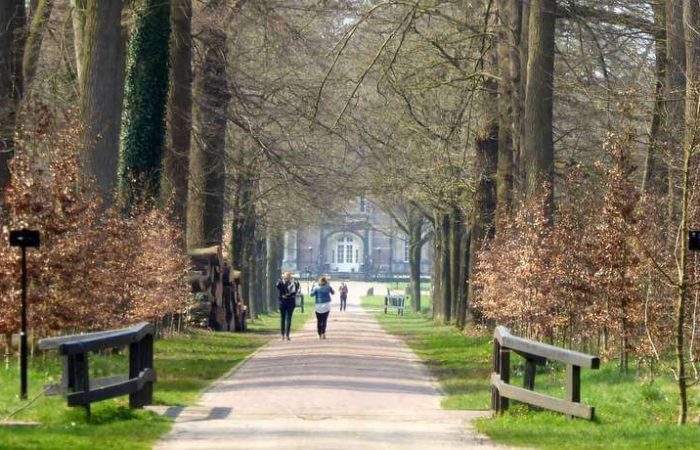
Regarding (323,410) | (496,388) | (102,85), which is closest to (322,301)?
(102,85)

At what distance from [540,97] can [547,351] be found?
1270 centimetres

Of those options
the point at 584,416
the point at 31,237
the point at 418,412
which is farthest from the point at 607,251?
the point at 31,237

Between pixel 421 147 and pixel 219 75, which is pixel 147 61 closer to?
pixel 219 75

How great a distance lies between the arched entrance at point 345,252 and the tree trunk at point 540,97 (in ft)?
369

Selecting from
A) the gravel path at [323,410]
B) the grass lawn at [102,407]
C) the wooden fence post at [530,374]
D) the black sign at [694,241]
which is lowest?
the gravel path at [323,410]

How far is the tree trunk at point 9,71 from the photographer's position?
23.1 meters

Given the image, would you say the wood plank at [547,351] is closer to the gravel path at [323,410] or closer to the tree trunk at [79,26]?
the gravel path at [323,410]

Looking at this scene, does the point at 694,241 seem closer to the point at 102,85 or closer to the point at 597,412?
the point at 597,412

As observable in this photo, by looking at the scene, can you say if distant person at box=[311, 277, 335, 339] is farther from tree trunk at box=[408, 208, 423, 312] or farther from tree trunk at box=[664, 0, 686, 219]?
tree trunk at box=[408, 208, 423, 312]

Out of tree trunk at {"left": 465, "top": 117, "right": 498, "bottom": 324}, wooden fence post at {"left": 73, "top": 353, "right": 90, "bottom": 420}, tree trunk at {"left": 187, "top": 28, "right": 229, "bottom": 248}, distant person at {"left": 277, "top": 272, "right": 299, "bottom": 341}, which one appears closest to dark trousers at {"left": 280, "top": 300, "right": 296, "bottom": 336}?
distant person at {"left": 277, "top": 272, "right": 299, "bottom": 341}

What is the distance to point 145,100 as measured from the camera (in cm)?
2805

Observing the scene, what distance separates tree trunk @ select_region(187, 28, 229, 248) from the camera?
32219mm

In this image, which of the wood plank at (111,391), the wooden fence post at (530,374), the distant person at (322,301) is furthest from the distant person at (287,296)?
the wooden fence post at (530,374)

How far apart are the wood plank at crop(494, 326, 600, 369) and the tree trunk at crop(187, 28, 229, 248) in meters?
17.1
